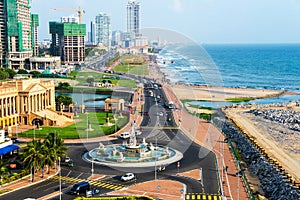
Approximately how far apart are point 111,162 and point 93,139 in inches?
551

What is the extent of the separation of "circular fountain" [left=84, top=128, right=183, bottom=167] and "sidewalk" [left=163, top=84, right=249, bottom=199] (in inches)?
237

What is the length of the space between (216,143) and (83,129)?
22020 millimetres

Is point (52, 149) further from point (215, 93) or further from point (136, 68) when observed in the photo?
point (215, 93)

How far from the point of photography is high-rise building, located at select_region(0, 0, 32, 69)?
176 metres

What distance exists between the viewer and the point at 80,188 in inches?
1527

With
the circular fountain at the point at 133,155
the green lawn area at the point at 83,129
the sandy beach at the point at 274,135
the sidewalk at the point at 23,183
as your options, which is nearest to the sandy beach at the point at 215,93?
the sandy beach at the point at 274,135

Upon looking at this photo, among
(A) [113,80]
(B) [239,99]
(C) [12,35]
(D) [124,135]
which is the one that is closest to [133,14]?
(D) [124,135]

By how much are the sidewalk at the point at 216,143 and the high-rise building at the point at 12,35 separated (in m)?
113

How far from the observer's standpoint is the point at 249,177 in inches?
1817

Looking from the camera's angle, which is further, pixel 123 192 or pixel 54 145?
pixel 54 145

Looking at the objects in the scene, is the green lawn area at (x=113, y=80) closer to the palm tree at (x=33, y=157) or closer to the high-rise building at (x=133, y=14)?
the high-rise building at (x=133, y=14)

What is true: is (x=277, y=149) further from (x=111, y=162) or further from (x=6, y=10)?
(x=6, y=10)

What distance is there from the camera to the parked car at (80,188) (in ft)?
127

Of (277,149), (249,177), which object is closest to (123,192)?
(249,177)
